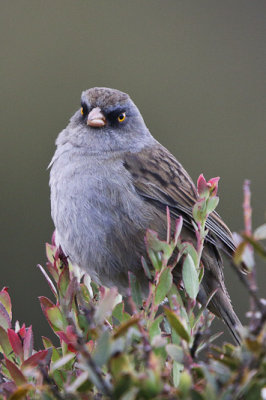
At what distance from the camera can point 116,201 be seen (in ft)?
9.69

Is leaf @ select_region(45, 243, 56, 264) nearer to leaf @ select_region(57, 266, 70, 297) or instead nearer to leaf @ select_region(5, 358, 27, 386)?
leaf @ select_region(57, 266, 70, 297)

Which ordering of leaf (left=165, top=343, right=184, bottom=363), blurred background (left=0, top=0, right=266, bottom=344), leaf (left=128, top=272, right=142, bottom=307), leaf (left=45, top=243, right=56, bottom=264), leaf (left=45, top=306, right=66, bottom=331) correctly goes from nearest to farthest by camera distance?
leaf (left=165, top=343, right=184, bottom=363)
leaf (left=45, top=306, right=66, bottom=331)
leaf (left=128, top=272, right=142, bottom=307)
leaf (left=45, top=243, right=56, bottom=264)
blurred background (left=0, top=0, right=266, bottom=344)

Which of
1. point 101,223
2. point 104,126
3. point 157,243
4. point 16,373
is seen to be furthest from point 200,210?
point 104,126

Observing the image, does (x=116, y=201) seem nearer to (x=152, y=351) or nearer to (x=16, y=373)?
(x=16, y=373)

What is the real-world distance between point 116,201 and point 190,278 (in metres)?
1.39

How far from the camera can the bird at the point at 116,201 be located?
289 centimetres

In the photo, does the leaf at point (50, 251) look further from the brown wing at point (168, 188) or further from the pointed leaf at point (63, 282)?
the brown wing at point (168, 188)

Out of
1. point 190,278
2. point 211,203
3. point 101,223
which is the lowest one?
point 101,223

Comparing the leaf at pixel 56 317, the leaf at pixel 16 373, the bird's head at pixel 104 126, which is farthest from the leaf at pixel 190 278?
the bird's head at pixel 104 126

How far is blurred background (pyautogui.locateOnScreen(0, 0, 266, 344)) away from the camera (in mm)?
6875

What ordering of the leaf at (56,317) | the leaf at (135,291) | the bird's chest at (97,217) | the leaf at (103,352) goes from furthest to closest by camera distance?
the bird's chest at (97,217) < the leaf at (135,291) < the leaf at (56,317) < the leaf at (103,352)

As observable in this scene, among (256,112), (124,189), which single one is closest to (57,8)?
(256,112)

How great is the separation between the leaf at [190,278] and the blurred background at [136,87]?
191 inches

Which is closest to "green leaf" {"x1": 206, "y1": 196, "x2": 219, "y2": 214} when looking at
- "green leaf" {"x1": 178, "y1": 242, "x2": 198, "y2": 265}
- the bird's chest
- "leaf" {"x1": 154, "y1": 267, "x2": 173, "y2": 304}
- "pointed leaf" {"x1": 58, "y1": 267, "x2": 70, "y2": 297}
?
"green leaf" {"x1": 178, "y1": 242, "x2": 198, "y2": 265}
